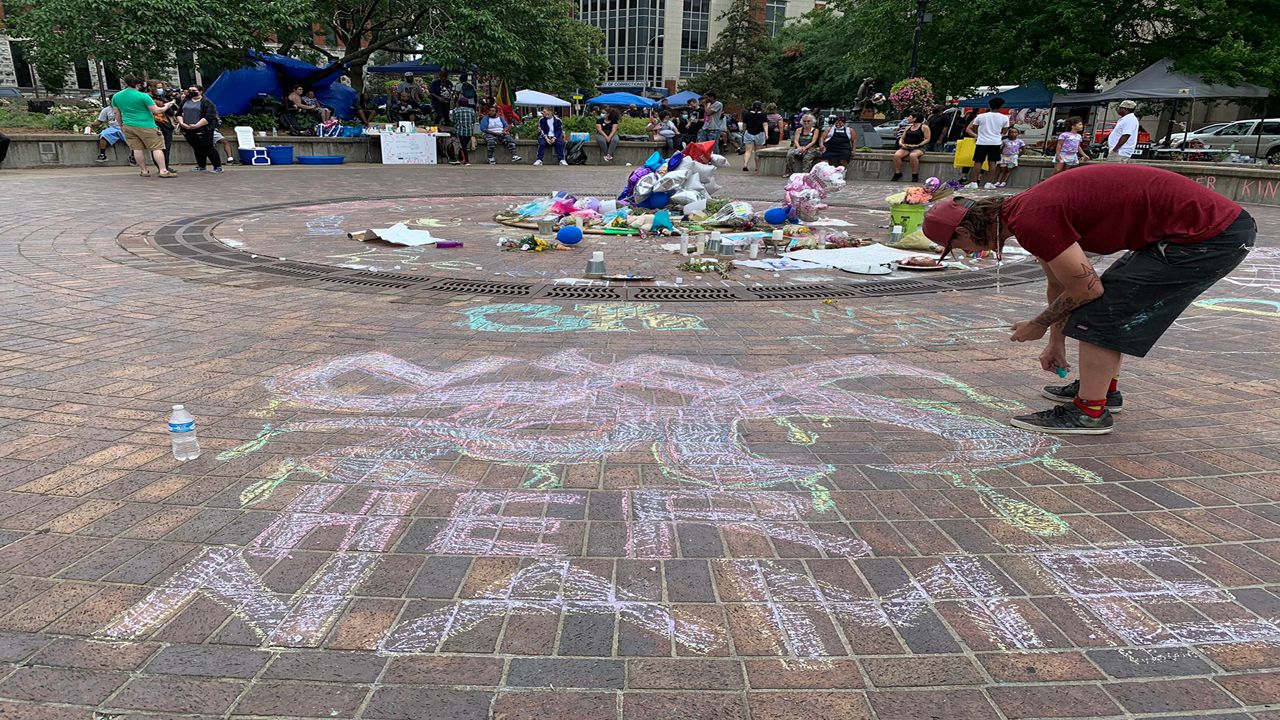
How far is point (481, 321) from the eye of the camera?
16.0 feet

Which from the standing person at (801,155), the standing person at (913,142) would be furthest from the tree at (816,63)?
the standing person at (913,142)

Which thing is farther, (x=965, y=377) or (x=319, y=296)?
(x=319, y=296)

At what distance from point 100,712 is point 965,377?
3936 mm

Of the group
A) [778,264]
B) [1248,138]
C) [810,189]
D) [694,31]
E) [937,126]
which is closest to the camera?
[778,264]

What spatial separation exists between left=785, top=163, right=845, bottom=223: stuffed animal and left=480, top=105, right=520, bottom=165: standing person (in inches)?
456

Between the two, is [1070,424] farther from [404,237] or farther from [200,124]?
[200,124]

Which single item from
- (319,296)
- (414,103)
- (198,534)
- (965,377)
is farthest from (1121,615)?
(414,103)

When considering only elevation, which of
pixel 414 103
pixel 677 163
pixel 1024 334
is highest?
pixel 414 103

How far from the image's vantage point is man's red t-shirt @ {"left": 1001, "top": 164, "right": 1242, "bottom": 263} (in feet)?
9.39

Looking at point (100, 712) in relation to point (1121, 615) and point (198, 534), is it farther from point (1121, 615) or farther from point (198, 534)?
point (1121, 615)

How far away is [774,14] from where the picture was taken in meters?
64.4

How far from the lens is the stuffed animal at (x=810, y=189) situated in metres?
8.92

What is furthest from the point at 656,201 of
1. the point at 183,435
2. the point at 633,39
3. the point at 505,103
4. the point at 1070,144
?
the point at 633,39

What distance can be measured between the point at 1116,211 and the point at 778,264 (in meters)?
4.23
